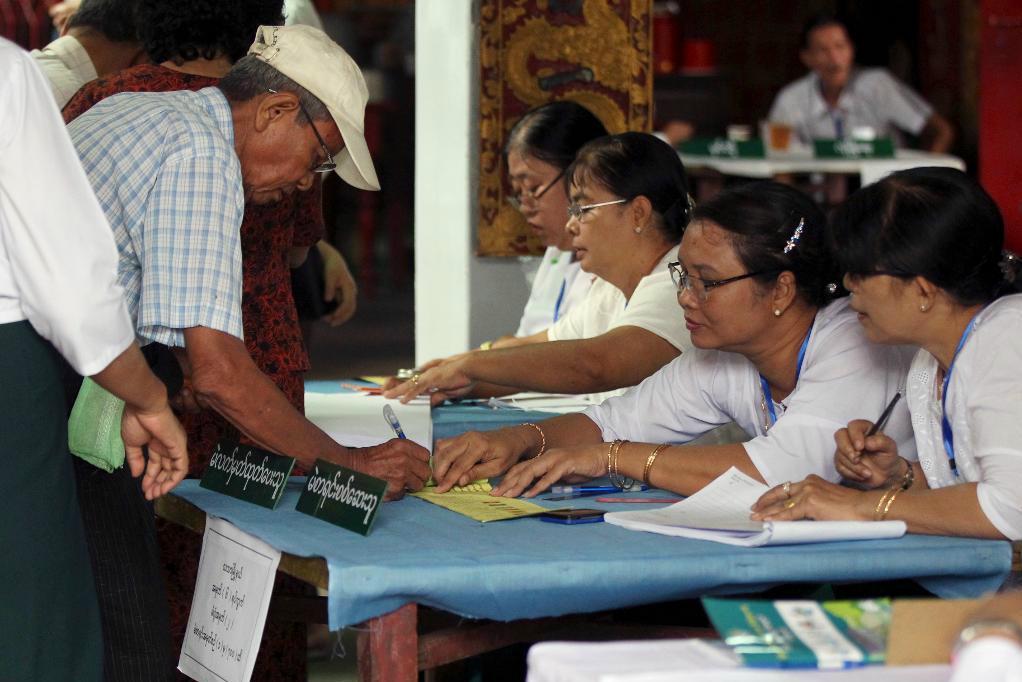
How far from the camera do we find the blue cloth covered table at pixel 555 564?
6.34ft

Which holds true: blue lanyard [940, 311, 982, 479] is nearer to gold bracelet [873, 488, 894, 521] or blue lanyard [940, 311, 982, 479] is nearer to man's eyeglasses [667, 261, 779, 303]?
gold bracelet [873, 488, 894, 521]

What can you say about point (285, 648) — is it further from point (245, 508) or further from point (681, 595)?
point (681, 595)

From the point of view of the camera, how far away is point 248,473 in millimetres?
2404

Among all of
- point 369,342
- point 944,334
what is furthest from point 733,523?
point 369,342

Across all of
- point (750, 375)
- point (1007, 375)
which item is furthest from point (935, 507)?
point (750, 375)

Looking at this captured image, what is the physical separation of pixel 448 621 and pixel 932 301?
41.6 inches

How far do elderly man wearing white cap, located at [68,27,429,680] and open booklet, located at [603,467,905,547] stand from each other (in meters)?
0.46

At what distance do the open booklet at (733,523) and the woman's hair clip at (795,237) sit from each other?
0.48 m

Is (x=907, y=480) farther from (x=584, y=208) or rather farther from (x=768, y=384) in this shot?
(x=584, y=208)

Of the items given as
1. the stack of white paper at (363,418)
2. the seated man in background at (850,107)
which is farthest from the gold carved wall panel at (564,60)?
the seated man in background at (850,107)

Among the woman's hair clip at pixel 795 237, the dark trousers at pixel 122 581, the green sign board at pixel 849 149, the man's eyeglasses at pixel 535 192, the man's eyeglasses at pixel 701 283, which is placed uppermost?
the green sign board at pixel 849 149

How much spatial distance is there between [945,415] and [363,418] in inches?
58.4

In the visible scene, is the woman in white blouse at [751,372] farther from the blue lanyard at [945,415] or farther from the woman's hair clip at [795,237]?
the blue lanyard at [945,415]

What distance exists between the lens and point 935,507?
7.29ft
